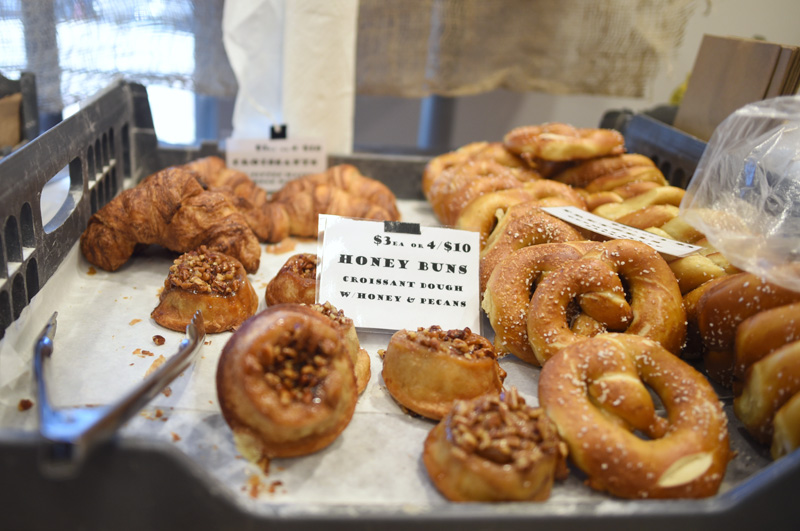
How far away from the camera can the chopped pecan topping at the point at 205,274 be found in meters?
1.71

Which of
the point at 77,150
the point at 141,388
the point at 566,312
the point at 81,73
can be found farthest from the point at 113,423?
the point at 81,73

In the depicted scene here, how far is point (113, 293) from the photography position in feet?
6.23

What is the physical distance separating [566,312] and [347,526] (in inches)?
35.6

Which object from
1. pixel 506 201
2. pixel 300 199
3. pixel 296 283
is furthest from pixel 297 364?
pixel 300 199

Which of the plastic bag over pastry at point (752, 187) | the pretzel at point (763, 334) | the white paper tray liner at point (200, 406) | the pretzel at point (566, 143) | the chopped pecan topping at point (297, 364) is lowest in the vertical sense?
the white paper tray liner at point (200, 406)

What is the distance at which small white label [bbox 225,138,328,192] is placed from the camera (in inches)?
106

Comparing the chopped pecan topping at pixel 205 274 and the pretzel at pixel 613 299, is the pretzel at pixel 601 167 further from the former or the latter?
the chopped pecan topping at pixel 205 274

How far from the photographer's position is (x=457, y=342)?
1.48 metres

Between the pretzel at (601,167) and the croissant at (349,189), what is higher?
the pretzel at (601,167)

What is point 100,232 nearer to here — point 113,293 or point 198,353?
point 113,293

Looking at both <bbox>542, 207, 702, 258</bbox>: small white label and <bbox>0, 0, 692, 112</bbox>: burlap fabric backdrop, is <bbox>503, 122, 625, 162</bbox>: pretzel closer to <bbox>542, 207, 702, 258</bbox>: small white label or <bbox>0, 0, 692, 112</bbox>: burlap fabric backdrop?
<bbox>542, 207, 702, 258</bbox>: small white label

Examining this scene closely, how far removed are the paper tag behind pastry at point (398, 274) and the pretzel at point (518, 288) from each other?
12 cm

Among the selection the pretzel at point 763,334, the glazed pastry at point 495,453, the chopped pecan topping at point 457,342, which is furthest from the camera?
the chopped pecan topping at point 457,342

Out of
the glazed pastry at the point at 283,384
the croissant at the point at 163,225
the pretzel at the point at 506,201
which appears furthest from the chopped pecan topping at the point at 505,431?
the croissant at the point at 163,225
